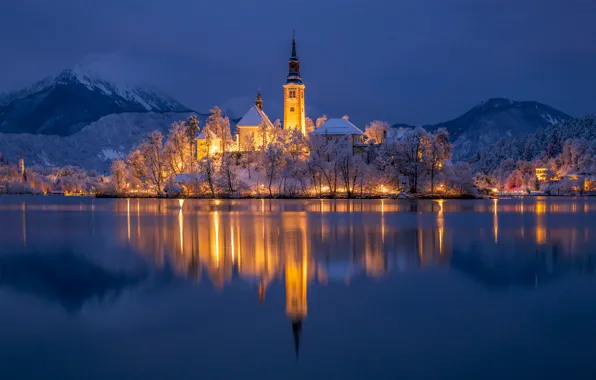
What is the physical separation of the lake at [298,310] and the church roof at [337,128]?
6305 cm

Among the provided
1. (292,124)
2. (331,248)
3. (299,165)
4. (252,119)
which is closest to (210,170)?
(299,165)

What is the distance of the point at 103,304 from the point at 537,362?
8.92 meters

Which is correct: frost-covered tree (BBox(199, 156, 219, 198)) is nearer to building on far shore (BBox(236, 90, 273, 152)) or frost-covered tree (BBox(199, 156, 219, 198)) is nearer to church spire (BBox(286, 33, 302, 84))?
building on far shore (BBox(236, 90, 273, 152))

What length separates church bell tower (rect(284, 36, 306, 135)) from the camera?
87312mm

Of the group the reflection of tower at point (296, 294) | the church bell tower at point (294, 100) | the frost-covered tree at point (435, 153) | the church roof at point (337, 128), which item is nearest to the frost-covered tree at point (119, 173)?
the church bell tower at point (294, 100)

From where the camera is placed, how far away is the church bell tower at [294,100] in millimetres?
87312

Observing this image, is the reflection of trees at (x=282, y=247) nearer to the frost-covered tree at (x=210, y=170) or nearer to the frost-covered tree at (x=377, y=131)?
the frost-covered tree at (x=210, y=170)

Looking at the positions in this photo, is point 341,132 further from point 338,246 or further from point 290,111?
point 338,246

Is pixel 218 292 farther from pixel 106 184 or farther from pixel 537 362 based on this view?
pixel 106 184

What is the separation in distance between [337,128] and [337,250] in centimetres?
6739

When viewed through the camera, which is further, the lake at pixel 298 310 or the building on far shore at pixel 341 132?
the building on far shore at pixel 341 132

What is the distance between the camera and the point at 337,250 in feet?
69.9

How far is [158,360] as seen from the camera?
30.7 feet

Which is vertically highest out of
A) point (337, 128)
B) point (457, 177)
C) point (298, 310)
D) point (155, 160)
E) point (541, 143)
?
point (541, 143)
